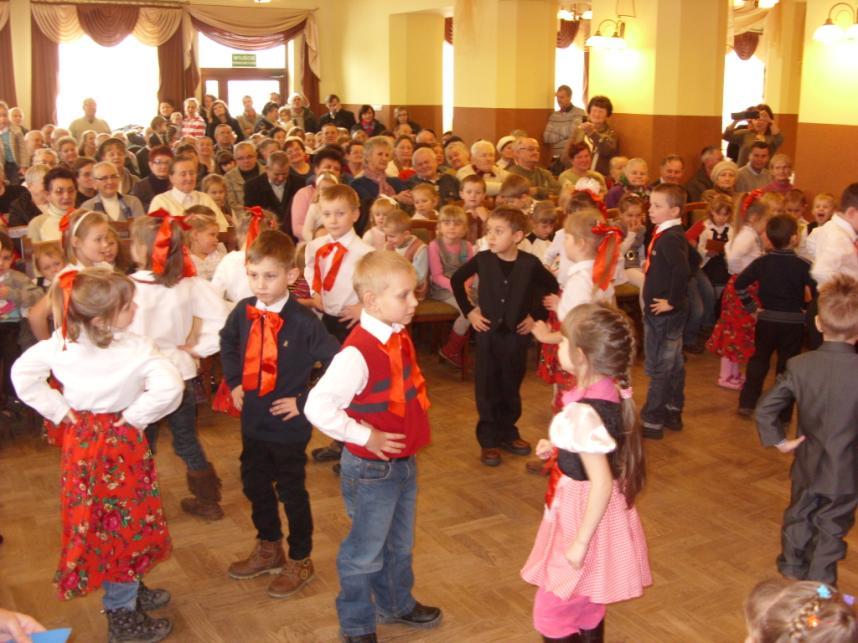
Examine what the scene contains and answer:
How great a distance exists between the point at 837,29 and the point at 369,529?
7.43 metres

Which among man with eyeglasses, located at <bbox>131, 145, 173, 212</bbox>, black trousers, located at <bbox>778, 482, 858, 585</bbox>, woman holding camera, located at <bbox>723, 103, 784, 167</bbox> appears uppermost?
woman holding camera, located at <bbox>723, 103, 784, 167</bbox>

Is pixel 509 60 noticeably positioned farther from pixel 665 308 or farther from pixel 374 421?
pixel 374 421

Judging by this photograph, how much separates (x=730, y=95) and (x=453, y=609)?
59.0ft

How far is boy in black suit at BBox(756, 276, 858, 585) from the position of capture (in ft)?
10.3

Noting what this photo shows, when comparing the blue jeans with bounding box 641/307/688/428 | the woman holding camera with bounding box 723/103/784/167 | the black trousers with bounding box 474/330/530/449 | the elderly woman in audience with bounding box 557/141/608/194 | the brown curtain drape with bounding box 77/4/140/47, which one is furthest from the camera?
the brown curtain drape with bounding box 77/4/140/47

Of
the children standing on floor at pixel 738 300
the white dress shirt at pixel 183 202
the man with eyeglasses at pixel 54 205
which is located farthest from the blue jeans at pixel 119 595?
the children standing on floor at pixel 738 300

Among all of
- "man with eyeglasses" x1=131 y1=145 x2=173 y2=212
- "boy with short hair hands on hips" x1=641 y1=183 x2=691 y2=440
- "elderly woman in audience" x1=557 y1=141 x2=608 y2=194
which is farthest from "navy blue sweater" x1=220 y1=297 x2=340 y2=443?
"elderly woman in audience" x1=557 y1=141 x2=608 y2=194

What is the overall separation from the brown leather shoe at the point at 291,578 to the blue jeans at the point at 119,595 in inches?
20.3

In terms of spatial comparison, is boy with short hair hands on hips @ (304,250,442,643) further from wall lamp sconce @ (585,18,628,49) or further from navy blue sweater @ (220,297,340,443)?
wall lamp sconce @ (585,18,628,49)

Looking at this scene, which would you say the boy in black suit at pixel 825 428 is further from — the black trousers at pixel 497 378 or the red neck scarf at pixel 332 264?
the red neck scarf at pixel 332 264

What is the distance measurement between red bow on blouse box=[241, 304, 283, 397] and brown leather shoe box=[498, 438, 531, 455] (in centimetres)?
187

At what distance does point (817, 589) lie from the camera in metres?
1.52

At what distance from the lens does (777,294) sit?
17.2 feet

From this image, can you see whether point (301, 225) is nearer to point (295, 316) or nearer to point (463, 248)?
point (463, 248)
